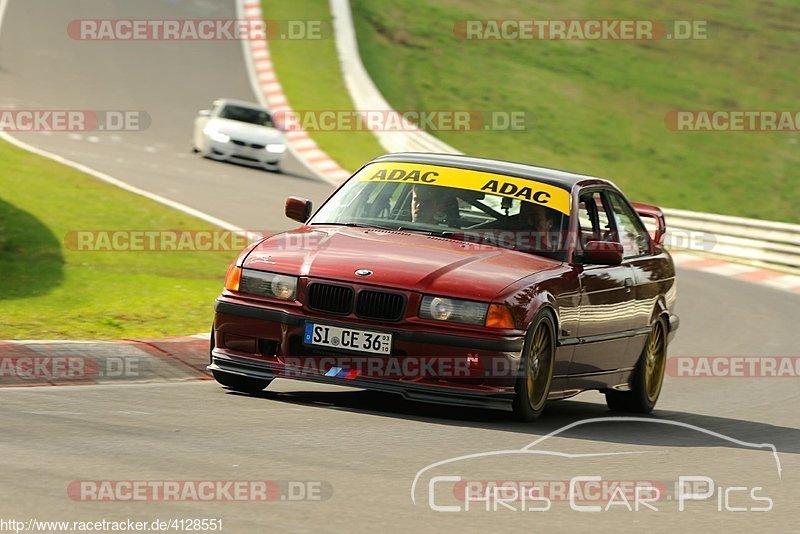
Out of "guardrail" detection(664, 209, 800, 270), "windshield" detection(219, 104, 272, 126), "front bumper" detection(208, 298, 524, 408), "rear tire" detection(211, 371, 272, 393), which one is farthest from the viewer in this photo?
"windshield" detection(219, 104, 272, 126)

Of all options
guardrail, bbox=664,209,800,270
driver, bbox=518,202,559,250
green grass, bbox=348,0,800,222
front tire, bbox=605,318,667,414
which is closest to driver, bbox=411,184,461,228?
driver, bbox=518,202,559,250

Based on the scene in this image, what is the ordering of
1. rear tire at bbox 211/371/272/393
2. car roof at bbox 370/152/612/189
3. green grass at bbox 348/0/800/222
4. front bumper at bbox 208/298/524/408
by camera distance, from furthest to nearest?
green grass at bbox 348/0/800/222
car roof at bbox 370/152/612/189
rear tire at bbox 211/371/272/393
front bumper at bbox 208/298/524/408

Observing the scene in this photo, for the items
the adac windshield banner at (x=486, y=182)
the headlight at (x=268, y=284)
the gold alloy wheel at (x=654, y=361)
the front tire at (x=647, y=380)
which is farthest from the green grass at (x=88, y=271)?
the gold alloy wheel at (x=654, y=361)

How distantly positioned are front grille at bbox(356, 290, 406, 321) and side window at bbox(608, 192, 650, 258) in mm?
2494

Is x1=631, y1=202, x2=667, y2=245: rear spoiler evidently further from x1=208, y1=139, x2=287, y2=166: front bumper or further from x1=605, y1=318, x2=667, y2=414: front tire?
x1=208, y1=139, x2=287, y2=166: front bumper

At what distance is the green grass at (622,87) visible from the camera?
98.7 feet

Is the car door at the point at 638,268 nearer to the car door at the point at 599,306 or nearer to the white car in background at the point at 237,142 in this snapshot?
the car door at the point at 599,306

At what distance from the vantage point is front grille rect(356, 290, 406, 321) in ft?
26.5

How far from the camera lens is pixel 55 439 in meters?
6.80

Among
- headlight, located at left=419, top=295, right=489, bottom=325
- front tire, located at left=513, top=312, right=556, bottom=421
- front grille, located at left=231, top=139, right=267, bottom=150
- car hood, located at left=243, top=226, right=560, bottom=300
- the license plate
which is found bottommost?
front tire, located at left=513, top=312, right=556, bottom=421

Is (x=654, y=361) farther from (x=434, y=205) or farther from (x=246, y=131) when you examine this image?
(x=246, y=131)

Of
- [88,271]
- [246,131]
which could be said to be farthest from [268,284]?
[246,131]

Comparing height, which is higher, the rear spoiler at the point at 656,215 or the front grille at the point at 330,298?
the rear spoiler at the point at 656,215

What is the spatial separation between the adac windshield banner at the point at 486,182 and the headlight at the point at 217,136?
15.8 meters
